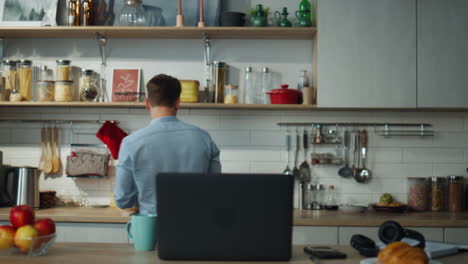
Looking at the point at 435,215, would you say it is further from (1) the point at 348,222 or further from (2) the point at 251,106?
(2) the point at 251,106

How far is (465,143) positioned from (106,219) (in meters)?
2.58

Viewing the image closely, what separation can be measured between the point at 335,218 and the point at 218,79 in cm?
127

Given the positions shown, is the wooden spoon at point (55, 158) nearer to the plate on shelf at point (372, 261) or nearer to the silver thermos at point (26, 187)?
the silver thermos at point (26, 187)

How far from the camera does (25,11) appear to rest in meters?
4.22

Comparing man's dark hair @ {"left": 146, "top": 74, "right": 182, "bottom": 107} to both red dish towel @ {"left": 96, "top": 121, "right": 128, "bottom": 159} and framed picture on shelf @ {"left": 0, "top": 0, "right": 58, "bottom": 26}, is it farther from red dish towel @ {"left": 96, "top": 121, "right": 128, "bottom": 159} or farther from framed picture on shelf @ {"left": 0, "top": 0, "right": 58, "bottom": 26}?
framed picture on shelf @ {"left": 0, "top": 0, "right": 58, "bottom": 26}

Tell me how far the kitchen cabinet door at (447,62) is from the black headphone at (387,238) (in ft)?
6.81

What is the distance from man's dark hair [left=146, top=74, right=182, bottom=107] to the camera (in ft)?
8.71

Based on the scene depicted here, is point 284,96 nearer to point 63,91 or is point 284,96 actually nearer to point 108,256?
point 63,91

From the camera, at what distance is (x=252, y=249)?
1721 mm

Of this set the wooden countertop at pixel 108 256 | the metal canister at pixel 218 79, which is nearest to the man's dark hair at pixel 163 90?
the wooden countertop at pixel 108 256

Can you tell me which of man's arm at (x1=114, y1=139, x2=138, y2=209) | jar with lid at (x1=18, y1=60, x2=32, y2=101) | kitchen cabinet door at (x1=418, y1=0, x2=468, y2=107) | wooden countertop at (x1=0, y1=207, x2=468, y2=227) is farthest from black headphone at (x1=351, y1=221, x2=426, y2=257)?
jar with lid at (x1=18, y1=60, x2=32, y2=101)

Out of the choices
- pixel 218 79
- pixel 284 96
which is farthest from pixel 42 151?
pixel 284 96

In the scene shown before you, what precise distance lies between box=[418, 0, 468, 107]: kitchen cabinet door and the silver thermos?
104 inches

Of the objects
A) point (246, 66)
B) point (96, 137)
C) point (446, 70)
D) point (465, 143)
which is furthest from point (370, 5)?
point (96, 137)
